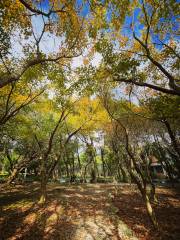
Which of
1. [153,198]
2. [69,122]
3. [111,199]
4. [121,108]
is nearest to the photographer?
[121,108]

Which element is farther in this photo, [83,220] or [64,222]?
[83,220]

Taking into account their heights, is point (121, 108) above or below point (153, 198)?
above

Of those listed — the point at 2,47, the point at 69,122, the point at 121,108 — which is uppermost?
the point at 69,122

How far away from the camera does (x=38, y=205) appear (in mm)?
14391

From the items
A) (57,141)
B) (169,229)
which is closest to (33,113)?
(57,141)

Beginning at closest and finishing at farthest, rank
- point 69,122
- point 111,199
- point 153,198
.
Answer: point 153,198, point 111,199, point 69,122

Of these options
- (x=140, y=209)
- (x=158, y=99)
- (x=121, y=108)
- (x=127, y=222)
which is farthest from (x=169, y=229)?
(x=121, y=108)

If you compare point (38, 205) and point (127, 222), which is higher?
point (38, 205)

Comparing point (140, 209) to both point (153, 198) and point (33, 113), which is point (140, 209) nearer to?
point (153, 198)

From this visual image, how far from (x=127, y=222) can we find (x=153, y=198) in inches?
226

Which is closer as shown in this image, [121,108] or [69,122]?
[121,108]

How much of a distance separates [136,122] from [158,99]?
1119 centimetres

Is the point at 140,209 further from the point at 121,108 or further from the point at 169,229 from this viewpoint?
the point at 121,108

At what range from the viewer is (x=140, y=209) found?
1416 centimetres
